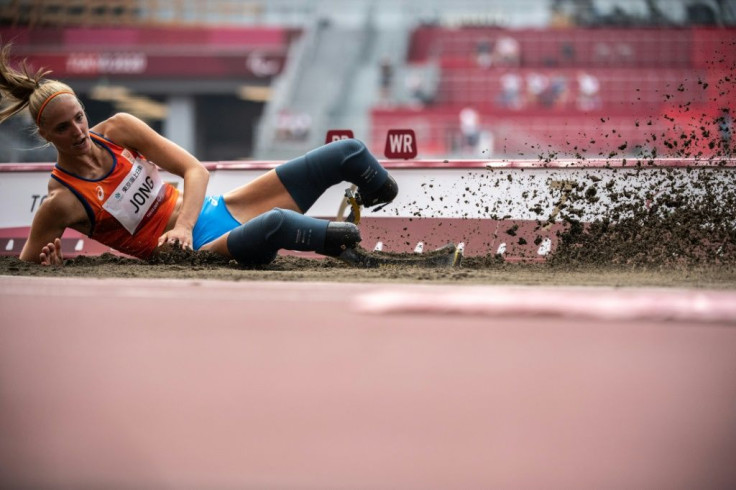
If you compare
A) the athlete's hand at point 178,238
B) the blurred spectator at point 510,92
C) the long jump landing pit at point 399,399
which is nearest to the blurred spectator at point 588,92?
the blurred spectator at point 510,92

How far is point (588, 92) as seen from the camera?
1586 centimetres

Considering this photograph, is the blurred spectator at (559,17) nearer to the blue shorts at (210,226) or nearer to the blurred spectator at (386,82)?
the blurred spectator at (386,82)

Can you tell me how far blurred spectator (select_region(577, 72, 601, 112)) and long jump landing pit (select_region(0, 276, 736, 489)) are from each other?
568 inches

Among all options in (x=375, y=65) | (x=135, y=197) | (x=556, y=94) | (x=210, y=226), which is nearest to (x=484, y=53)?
(x=556, y=94)

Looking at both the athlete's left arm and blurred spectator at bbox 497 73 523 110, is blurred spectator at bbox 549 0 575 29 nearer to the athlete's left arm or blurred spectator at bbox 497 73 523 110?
blurred spectator at bbox 497 73 523 110

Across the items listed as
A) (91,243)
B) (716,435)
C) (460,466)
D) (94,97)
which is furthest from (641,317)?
(94,97)

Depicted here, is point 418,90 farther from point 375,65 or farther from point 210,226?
point 210,226

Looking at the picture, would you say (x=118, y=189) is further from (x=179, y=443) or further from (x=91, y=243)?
(x=91, y=243)

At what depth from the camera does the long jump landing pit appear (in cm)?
140

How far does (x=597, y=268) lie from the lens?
371cm

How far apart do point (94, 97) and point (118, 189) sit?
1832cm

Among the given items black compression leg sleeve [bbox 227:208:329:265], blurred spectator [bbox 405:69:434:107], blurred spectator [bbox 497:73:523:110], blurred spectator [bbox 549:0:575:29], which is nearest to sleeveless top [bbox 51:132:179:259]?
black compression leg sleeve [bbox 227:208:329:265]

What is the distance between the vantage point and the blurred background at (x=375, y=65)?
582 inches

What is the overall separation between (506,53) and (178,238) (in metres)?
15.0
